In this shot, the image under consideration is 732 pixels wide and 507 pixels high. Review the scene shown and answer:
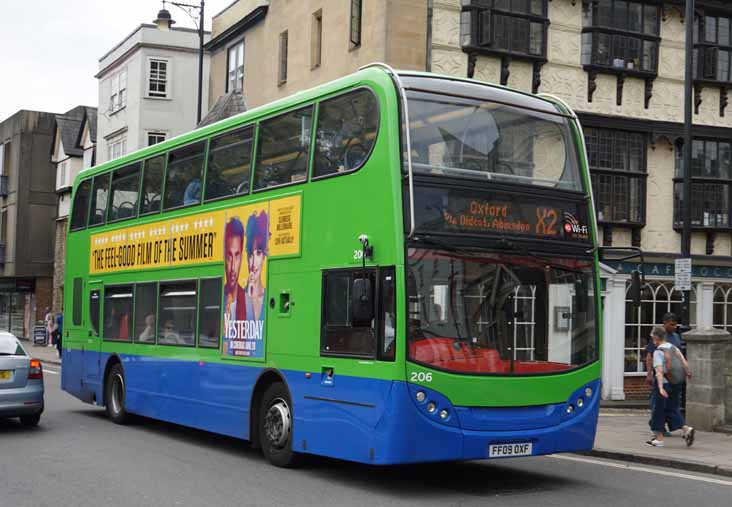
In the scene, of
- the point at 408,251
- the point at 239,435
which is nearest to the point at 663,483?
the point at 408,251

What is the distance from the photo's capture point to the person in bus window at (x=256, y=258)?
496 inches

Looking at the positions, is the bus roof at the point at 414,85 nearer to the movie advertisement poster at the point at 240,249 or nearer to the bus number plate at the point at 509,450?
the movie advertisement poster at the point at 240,249

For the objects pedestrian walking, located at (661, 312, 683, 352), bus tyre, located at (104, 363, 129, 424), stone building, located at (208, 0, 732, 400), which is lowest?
bus tyre, located at (104, 363, 129, 424)

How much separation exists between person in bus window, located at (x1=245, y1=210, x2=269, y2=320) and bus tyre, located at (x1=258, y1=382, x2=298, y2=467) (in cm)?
96

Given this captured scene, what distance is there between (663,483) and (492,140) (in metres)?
4.27

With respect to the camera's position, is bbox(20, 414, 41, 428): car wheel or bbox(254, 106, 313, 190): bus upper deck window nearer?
bbox(254, 106, 313, 190): bus upper deck window

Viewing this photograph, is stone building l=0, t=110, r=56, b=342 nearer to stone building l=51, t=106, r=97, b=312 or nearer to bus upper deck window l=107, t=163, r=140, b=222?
stone building l=51, t=106, r=97, b=312

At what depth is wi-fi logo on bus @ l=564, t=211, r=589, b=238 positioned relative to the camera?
1126cm

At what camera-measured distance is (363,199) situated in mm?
10695

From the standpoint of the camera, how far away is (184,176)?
14883mm

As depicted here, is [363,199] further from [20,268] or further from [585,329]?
[20,268]

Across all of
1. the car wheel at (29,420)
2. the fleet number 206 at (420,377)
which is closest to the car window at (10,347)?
the car wheel at (29,420)

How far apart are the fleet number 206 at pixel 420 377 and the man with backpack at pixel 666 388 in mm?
5728

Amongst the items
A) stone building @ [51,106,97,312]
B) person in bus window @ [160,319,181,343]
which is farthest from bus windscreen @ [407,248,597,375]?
stone building @ [51,106,97,312]
